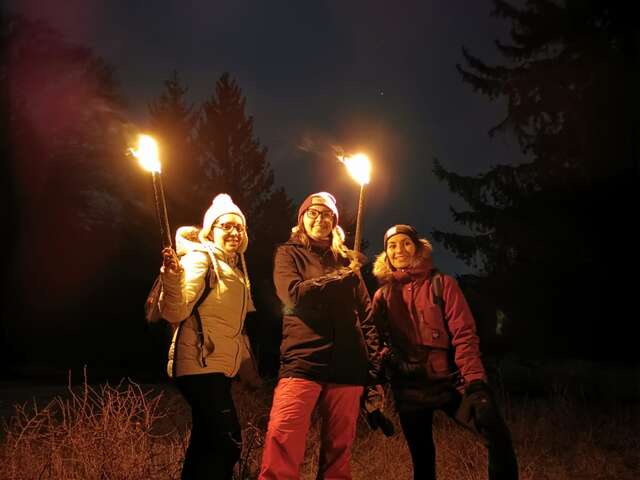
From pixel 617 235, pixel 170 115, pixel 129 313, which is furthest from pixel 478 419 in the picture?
pixel 170 115

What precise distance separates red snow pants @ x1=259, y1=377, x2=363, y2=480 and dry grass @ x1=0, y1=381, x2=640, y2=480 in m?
0.67

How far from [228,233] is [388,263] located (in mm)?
1177

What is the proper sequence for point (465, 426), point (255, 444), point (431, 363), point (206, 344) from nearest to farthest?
point (206, 344)
point (465, 426)
point (431, 363)
point (255, 444)

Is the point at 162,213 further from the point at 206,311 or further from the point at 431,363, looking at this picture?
the point at 431,363

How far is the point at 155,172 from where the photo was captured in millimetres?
2830

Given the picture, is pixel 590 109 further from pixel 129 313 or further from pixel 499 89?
→ pixel 129 313

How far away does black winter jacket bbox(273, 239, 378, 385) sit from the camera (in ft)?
11.0

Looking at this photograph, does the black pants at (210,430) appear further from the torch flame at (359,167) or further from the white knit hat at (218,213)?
the torch flame at (359,167)

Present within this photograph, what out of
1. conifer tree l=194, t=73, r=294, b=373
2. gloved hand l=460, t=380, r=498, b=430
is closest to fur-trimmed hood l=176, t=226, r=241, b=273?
gloved hand l=460, t=380, r=498, b=430

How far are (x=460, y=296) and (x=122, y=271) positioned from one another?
1202 centimetres

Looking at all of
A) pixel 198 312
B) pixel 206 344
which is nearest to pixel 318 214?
pixel 198 312

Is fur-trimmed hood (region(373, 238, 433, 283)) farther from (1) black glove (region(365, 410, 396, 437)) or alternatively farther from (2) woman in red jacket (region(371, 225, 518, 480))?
(1) black glove (region(365, 410, 396, 437))

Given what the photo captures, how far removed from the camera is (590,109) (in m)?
13.2

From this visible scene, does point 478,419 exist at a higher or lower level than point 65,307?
lower
